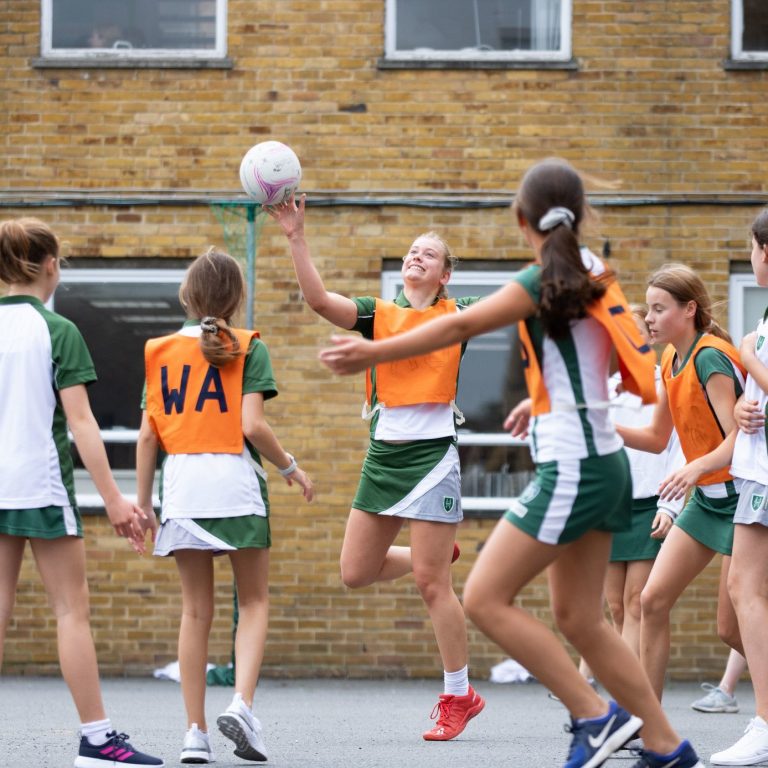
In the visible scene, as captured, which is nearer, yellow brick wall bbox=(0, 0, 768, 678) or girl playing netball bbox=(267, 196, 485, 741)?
girl playing netball bbox=(267, 196, 485, 741)

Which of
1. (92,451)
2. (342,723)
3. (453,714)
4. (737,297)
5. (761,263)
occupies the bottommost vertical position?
(342,723)

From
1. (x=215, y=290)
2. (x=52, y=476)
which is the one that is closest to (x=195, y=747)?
(x=52, y=476)

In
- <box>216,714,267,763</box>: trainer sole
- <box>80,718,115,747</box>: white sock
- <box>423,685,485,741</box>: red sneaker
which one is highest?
<box>80,718,115,747</box>: white sock

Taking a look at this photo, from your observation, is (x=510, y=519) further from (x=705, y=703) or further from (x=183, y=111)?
(x=183, y=111)

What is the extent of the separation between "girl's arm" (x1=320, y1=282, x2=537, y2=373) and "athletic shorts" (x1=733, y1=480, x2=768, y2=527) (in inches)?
69.6

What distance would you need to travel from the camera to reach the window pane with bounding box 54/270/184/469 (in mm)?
11078

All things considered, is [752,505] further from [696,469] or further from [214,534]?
[214,534]

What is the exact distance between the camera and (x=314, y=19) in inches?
430

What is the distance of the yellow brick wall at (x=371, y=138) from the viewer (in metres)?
10.9

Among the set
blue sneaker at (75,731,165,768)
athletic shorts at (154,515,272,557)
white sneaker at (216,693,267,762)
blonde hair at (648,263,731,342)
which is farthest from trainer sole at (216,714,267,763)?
blonde hair at (648,263,731,342)

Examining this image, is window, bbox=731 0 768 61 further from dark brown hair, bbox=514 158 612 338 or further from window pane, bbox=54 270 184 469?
dark brown hair, bbox=514 158 612 338

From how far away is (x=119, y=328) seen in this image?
1112cm

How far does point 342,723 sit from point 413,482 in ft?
6.29

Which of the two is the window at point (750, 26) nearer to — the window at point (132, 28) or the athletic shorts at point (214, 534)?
the window at point (132, 28)
